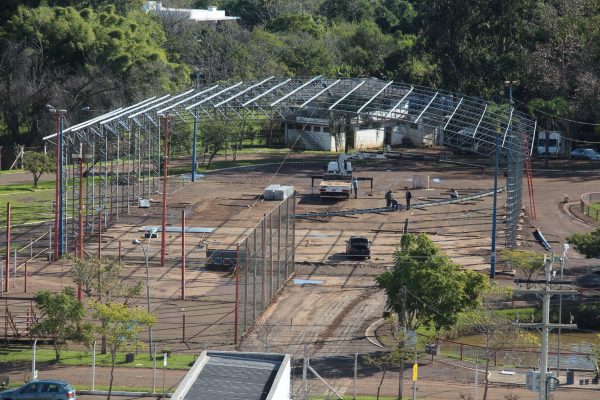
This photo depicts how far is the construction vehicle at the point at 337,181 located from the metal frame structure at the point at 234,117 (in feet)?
11.3

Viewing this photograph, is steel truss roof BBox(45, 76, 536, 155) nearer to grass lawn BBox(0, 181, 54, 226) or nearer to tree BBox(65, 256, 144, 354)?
grass lawn BBox(0, 181, 54, 226)

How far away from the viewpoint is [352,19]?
158375 mm

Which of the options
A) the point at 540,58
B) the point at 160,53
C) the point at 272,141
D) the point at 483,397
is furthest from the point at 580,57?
the point at 483,397

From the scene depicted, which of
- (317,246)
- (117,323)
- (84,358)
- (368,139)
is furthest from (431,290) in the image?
(368,139)

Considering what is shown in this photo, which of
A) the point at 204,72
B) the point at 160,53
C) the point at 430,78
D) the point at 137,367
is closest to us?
the point at 137,367

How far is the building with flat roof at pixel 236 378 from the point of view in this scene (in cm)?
2920

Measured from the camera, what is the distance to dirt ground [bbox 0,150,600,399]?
47.9m

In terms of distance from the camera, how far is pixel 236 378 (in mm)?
30266

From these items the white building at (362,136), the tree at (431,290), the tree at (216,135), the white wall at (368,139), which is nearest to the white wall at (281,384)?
the tree at (431,290)

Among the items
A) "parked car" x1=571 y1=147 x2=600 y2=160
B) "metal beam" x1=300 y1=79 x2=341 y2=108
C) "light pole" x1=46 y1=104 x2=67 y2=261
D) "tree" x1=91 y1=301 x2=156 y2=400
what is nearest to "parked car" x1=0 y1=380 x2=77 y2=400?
"tree" x1=91 y1=301 x2=156 y2=400

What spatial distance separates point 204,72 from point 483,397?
8482 centimetres

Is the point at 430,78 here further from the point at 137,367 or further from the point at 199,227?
the point at 137,367

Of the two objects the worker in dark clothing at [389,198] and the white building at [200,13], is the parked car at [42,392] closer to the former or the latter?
the worker in dark clothing at [389,198]

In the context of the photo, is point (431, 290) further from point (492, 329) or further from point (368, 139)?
point (368, 139)
